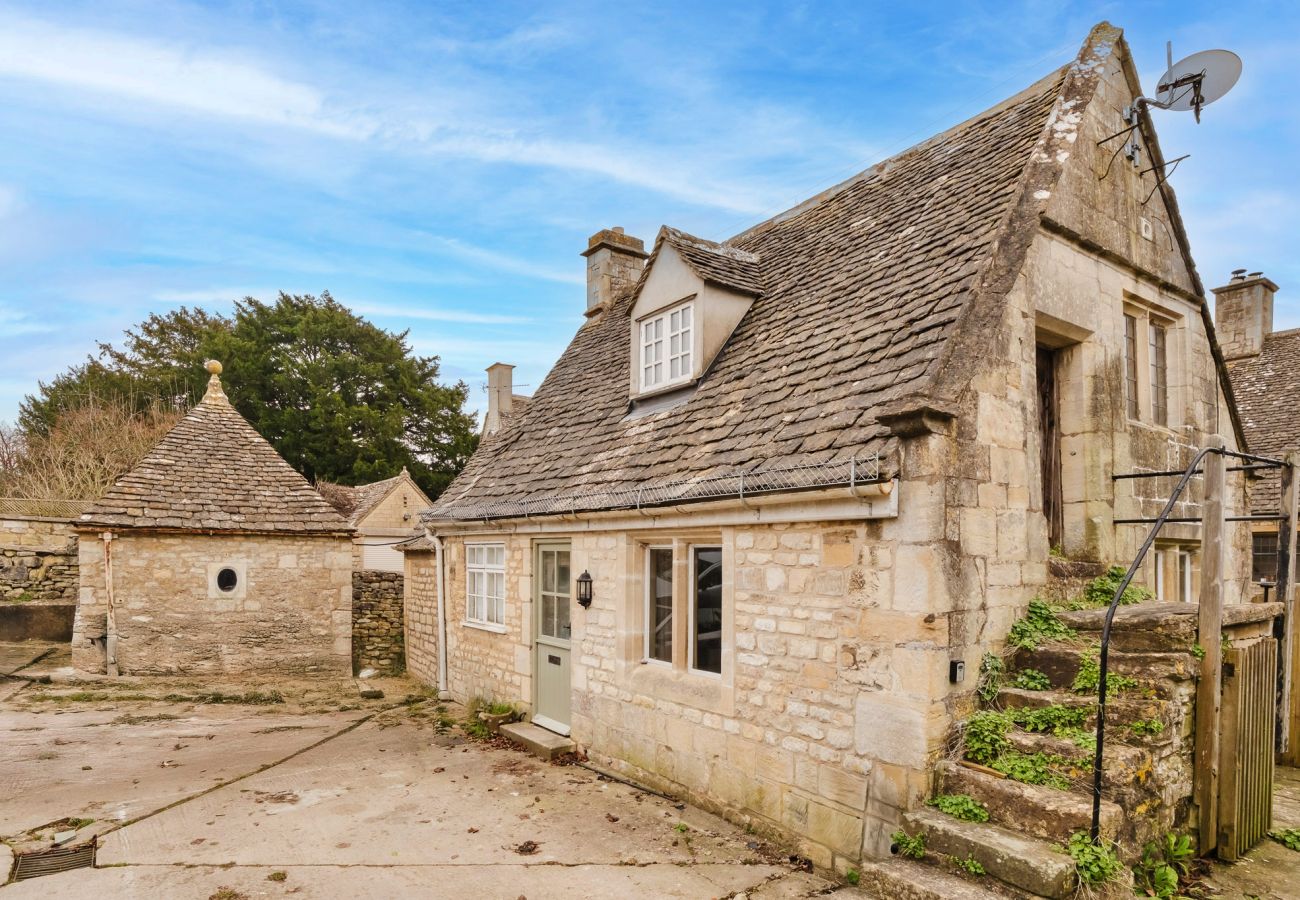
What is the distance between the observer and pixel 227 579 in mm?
14359

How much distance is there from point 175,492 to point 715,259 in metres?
11.3

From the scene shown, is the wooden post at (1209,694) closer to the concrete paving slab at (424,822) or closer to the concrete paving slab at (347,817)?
the concrete paving slab at (347,817)

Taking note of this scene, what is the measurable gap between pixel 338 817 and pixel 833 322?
267 inches

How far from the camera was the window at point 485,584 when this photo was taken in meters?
11.4

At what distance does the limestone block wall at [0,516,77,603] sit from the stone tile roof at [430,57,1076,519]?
1123 cm

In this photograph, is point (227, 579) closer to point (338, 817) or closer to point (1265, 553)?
point (338, 817)

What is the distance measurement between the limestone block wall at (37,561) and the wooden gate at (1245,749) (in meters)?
20.0

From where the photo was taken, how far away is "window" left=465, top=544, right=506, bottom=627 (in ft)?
37.2

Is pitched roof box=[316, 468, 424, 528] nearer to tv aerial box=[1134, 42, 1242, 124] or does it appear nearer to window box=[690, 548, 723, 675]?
window box=[690, 548, 723, 675]

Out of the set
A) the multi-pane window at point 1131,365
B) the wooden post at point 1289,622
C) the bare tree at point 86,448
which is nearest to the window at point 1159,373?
the multi-pane window at point 1131,365

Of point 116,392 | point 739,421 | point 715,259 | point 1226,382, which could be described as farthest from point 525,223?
point 116,392

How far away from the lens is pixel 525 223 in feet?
54.0

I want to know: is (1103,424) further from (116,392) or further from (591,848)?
(116,392)

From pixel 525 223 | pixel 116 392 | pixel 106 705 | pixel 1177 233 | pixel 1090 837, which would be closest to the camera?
pixel 1090 837
